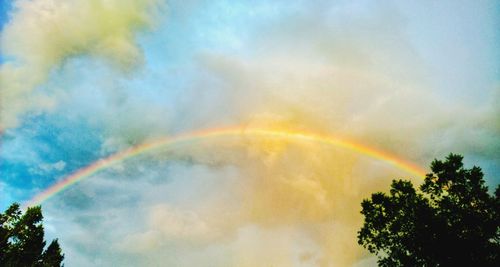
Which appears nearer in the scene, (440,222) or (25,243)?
(440,222)

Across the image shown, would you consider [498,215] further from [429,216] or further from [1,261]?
[1,261]

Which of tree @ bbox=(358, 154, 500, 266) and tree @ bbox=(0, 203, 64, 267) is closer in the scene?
tree @ bbox=(358, 154, 500, 266)

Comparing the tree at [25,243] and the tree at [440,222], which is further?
the tree at [25,243]

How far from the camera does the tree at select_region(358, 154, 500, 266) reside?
27.4 meters

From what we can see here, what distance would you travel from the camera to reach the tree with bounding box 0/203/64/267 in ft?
130

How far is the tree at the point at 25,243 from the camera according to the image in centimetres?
3953

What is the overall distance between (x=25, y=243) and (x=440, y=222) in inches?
1972

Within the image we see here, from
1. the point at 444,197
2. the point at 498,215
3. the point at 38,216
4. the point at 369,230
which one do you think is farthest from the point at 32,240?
the point at 498,215

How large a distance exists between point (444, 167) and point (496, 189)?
4605mm

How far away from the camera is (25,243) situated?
42.5 metres

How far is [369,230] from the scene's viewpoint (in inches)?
1278

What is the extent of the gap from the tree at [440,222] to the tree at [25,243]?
4247cm

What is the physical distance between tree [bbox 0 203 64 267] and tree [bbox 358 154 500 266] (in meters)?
42.5

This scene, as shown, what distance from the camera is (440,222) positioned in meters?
28.1
